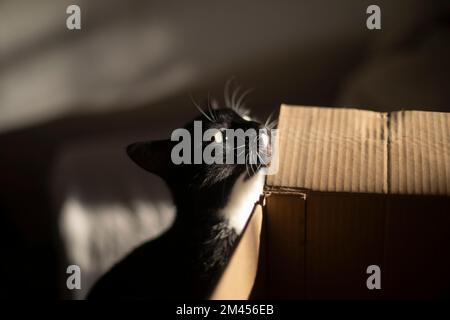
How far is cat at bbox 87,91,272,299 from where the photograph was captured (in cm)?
92

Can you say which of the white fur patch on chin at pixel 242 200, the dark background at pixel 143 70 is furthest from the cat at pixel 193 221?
the dark background at pixel 143 70

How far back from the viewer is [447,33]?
128cm

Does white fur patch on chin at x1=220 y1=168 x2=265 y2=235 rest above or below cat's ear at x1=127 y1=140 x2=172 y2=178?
below

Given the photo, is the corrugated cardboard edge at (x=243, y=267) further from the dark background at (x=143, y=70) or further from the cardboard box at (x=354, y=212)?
the dark background at (x=143, y=70)

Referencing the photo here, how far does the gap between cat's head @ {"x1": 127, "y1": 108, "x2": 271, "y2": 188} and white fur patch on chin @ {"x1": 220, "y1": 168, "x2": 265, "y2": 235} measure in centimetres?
2

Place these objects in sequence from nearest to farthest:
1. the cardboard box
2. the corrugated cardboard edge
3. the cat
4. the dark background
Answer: the corrugated cardboard edge < the cardboard box < the cat < the dark background

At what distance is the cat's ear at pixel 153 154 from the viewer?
3.48 feet

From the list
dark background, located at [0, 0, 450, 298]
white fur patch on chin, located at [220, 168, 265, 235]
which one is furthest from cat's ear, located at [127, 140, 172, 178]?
dark background, located at [0, 0, 450, 298]

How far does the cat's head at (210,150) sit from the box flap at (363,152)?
0.16 metres

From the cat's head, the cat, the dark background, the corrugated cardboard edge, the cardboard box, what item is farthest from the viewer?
the dark background

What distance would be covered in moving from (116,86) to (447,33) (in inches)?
35.9

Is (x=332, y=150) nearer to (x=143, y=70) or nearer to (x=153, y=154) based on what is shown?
(x=153, y=154)

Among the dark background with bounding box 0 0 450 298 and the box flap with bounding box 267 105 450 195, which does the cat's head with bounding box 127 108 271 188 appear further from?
the dark background with bounding box 0 0 450 298

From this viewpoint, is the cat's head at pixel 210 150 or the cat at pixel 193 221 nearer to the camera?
the cat at pixel 193 221
